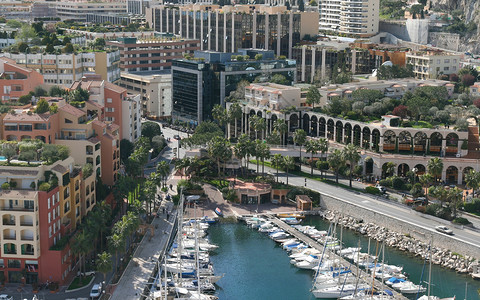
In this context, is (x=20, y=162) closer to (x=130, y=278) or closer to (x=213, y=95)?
(x=130, y=278)

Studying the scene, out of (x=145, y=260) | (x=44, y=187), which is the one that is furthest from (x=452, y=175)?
(x=44, y=187)

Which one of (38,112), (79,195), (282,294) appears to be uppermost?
(38,112)

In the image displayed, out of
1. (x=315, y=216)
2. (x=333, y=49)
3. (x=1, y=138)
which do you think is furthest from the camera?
(x=333, y=49)

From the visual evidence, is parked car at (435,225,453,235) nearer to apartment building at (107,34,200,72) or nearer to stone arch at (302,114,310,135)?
stone arch at (302,114,310,135)

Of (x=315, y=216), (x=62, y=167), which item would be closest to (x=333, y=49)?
(x=315, y=216)

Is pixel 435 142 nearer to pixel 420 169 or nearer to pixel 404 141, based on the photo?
pixel 404 141

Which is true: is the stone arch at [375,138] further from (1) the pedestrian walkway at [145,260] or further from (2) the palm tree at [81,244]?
(2) the palm tree at [81,244]
